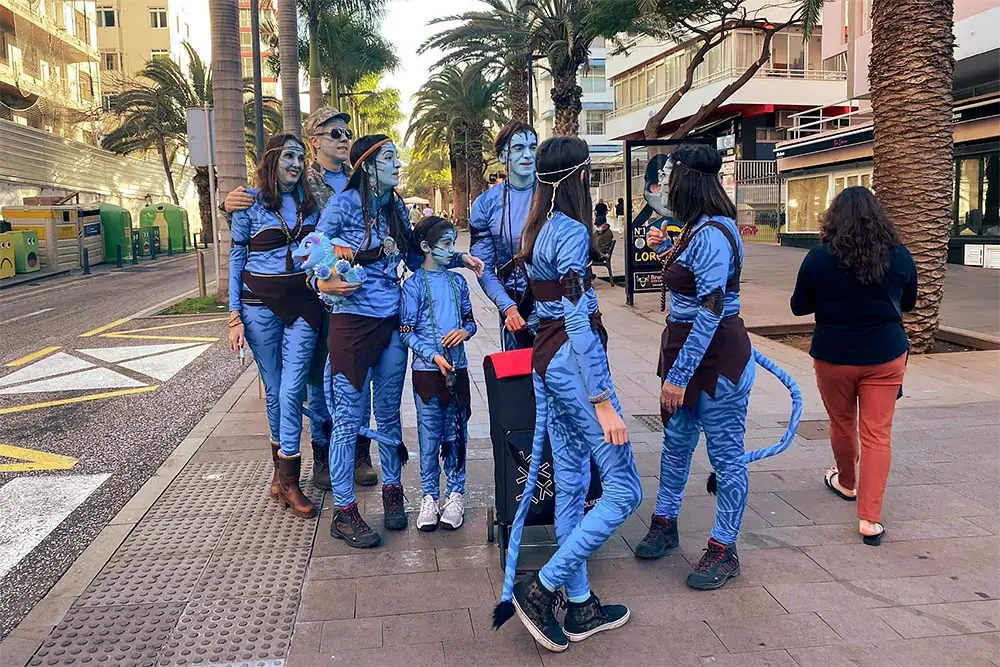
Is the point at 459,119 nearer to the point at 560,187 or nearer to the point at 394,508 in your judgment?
the point at 394,508

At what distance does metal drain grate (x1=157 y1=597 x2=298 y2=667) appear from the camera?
118 inches

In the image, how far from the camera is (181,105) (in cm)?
3662

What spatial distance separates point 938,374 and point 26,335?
12.1 meters

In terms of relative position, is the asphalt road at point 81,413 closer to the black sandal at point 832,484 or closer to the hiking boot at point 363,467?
the hiking boot at point 363,467

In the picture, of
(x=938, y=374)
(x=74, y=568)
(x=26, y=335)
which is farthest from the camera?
(x=26, y=335)

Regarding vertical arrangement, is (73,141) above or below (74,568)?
above

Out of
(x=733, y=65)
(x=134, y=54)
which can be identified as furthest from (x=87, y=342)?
(x=134, y=54)

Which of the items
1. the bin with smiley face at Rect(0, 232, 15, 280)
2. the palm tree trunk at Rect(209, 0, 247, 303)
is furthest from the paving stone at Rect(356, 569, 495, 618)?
the bin with smiley face at Rect(0, 232, 15, 280)

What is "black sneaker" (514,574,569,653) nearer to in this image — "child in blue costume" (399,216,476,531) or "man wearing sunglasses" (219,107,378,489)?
"child in blue costume" (399,216,476,531)

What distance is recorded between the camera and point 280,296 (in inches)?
169

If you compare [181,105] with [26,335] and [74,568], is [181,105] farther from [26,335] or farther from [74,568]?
[74,568]

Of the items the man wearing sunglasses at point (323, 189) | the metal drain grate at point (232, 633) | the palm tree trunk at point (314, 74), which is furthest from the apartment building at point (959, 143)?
the palm tree trunk at point (314, 74)

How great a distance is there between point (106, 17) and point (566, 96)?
40.3 metres

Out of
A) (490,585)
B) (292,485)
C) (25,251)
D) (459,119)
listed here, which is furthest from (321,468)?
(459,119)
